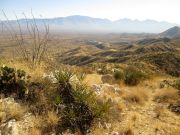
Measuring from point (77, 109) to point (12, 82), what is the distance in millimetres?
1986

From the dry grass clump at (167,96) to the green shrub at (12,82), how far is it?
4.35 metres

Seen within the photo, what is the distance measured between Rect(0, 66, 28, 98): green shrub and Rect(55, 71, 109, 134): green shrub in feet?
3.16

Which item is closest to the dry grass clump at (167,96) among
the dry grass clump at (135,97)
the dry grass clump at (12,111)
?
the dry grass clump at (135,97)

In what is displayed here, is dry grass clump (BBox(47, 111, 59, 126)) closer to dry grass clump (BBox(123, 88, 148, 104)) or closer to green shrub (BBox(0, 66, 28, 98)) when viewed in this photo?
green shrub (BBox(0, 66, 28, 98))

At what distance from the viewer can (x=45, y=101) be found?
18.9ft

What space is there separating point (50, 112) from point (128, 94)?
3273mm

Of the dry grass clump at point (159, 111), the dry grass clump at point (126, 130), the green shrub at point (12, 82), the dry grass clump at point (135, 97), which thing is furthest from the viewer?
the dry grass clump at point (135, 97)

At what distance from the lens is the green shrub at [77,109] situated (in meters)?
5.22

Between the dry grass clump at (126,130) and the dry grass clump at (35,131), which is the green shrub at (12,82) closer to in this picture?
the dry grass clump at (35,131)

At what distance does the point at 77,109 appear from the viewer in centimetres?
545

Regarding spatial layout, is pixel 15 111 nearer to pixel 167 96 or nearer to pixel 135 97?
pixel 135 97

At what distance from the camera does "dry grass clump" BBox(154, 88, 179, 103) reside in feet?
A: 26.4

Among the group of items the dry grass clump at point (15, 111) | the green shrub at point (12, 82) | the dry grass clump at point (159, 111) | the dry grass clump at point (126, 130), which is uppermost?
the green shrub at point (12, 82)

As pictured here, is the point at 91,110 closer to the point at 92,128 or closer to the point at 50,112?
the point at 92,128
